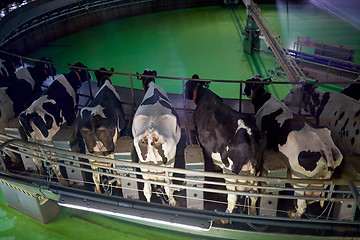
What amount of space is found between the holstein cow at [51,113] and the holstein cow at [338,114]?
161 inches

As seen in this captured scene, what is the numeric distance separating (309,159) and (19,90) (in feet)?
17.7

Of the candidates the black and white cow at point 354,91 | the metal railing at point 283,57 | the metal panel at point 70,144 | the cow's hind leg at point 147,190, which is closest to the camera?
the cow's hind leg at point 147,190

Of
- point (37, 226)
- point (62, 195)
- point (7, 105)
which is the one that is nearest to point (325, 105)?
point (62, 195)

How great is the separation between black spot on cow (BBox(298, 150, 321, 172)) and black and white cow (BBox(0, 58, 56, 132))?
14.9 ft

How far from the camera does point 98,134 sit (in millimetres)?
4902

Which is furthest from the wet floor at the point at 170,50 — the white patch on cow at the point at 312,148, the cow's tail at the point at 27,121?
the white patch on cow at the point at 312,148

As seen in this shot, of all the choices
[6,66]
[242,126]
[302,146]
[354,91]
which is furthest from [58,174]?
[354,91]

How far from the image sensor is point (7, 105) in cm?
602

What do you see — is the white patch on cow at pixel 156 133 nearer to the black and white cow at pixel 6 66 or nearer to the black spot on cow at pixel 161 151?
the black spot on cow at pixel 161 151

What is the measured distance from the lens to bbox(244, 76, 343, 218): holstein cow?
4.18 m

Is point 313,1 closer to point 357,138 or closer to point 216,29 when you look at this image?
point 216,29

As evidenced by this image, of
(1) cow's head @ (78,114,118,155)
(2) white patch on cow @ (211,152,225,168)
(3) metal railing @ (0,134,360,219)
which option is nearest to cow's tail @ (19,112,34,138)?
(3) metal railing @ (0,134,360,219)

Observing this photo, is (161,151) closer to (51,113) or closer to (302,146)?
(302,146)

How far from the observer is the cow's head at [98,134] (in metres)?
4.87
